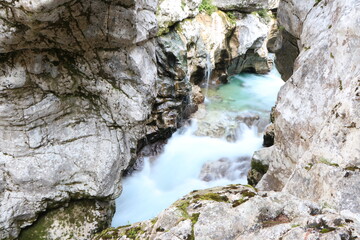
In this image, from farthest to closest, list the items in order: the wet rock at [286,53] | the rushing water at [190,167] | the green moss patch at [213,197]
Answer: the wet rock at [286,53], the rushing water at [190,167], the green moss patch at [213,197]

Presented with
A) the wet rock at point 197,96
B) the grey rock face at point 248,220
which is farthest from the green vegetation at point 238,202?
the wet rock at point 197,96

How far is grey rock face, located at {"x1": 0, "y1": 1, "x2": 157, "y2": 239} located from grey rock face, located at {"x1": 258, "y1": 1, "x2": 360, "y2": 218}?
13.7 ft

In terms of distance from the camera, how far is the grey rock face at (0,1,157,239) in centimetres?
636

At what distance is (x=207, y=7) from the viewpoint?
18172mm

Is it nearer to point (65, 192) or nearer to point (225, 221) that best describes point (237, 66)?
point (65, 192)

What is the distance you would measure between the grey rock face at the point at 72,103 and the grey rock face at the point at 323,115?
4.18 meters

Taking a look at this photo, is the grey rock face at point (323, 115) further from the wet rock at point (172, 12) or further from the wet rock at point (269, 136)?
the wet rock at point (172, 12)

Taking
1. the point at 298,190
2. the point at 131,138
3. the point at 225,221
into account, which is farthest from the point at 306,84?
the point at 131,138

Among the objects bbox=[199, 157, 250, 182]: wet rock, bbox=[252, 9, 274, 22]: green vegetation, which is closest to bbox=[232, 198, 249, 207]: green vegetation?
bbox=[199, 157, 250, 182]: wet rock

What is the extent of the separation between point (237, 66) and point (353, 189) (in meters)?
19.6

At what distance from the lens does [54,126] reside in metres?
7.54

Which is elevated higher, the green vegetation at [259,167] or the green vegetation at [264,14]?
the green vegetation at [264,14]

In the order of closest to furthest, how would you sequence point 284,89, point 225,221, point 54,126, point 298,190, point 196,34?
point 225,221
point 298,190
point 284,89
point 54,126
point 196,34

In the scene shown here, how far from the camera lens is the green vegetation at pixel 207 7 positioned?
59.0 feet
